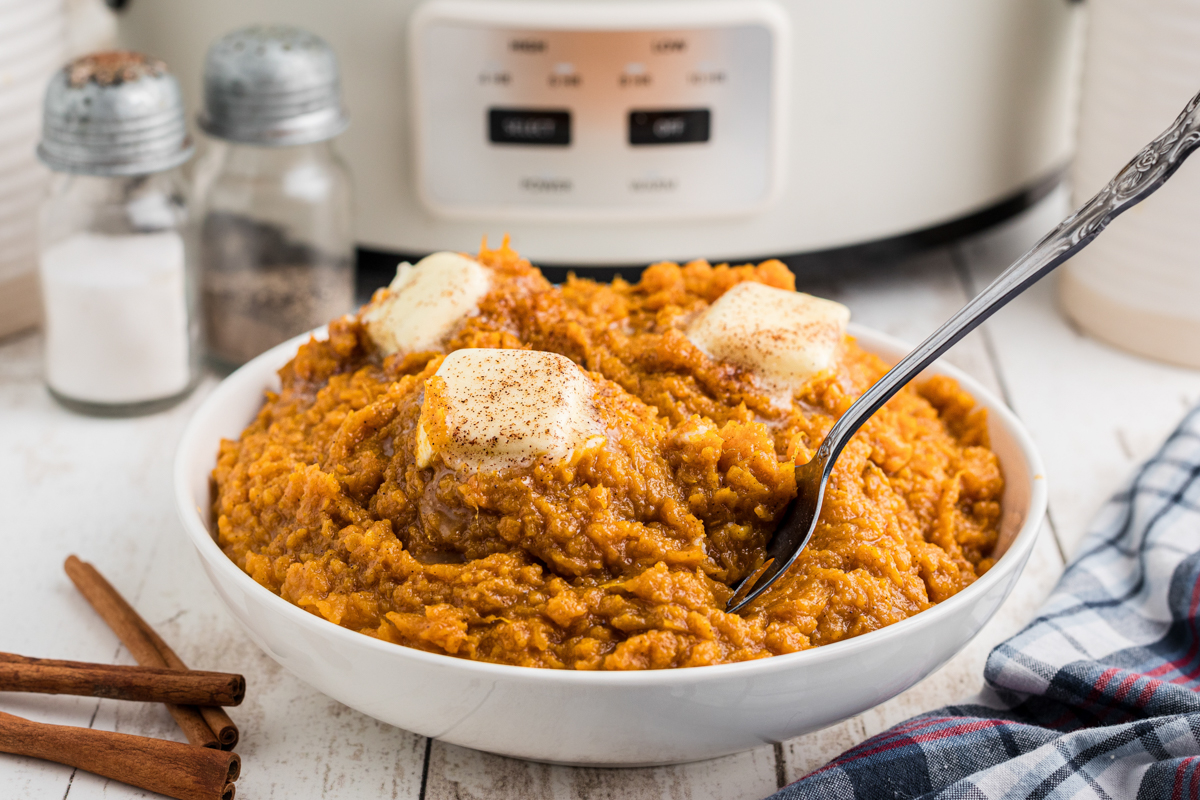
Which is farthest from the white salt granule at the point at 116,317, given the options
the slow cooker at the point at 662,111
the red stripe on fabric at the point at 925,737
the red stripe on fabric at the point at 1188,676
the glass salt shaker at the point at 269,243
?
the red stripe on fabric at the point at 1188,676

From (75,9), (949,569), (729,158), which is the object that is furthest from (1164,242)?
(75,9)

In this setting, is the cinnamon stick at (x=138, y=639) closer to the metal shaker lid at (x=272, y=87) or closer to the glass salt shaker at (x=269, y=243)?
the glass salt shaker at (x=269, y=243)

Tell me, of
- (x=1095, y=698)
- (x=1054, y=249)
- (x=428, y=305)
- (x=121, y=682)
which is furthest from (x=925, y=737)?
(x=121, y=682)

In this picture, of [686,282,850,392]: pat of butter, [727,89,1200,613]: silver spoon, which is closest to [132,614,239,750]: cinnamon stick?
[727,89,1200,613]: silver spoon

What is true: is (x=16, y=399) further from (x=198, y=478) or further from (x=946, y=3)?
(x=946, y=3)

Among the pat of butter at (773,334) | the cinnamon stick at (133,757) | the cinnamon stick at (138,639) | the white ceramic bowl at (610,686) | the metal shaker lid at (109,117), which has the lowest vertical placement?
the cinnamon stick at (138,639)

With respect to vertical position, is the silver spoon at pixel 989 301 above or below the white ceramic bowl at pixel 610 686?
above
